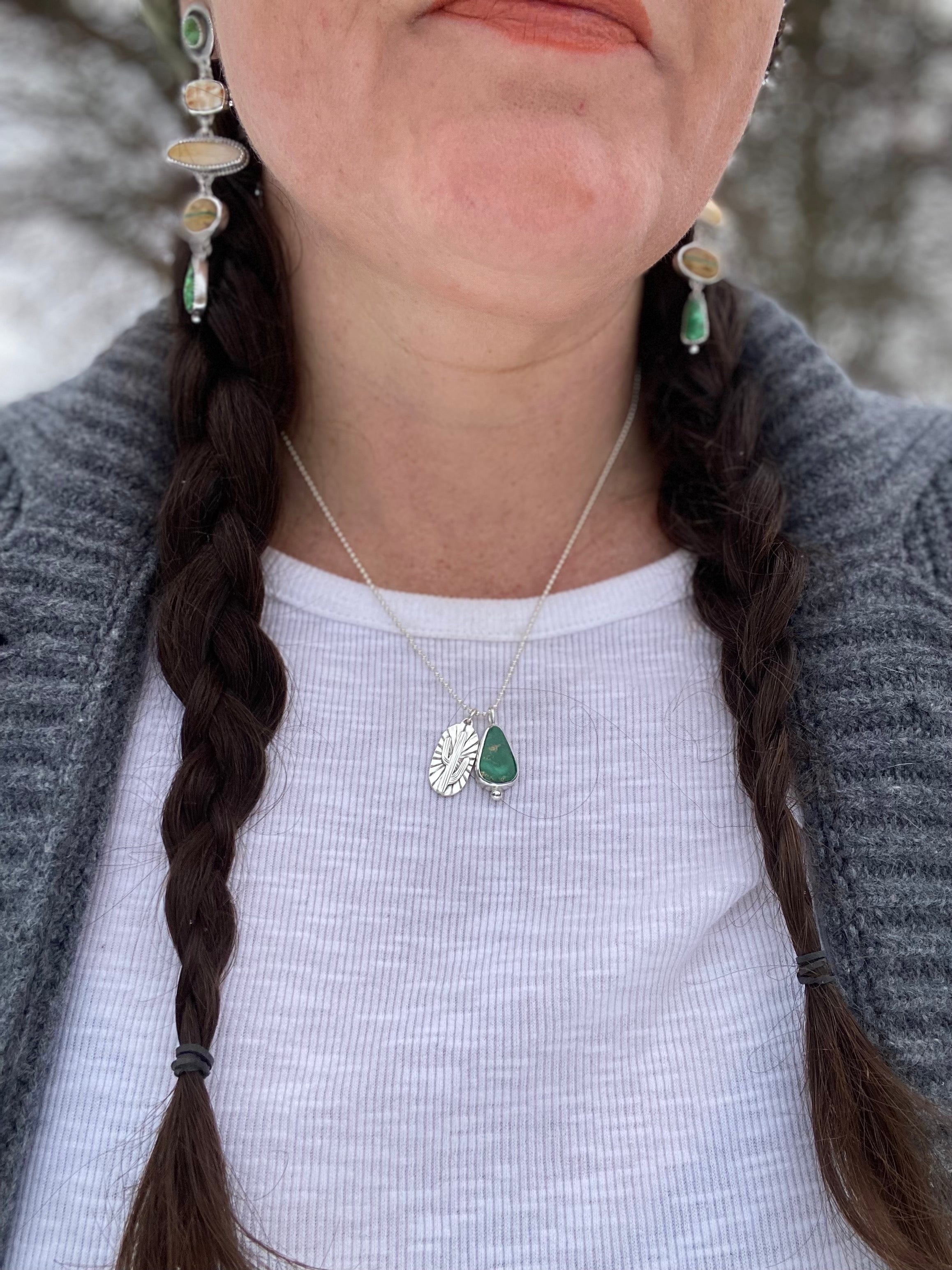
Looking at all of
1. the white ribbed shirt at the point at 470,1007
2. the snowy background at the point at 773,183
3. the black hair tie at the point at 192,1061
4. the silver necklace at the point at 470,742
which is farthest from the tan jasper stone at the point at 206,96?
the snowy background at the point at 773,183

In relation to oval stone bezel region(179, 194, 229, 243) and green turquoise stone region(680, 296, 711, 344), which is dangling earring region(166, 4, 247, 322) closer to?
oval stone bezel region(179, 194, 229, 243)

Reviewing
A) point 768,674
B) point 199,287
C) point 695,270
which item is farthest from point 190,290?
point 768,674

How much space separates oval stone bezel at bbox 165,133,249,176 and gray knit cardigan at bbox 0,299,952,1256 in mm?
243

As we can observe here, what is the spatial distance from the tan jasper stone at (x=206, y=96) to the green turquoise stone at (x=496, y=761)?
816 mm

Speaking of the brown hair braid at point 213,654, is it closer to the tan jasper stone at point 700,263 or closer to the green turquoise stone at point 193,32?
the green turquoise stone at point 193,32

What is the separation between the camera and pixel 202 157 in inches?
57.9

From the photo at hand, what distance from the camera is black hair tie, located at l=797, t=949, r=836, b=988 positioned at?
1156 mm

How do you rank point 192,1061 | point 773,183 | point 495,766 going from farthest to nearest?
point 773,183 < point 495,766 < point 192,1061

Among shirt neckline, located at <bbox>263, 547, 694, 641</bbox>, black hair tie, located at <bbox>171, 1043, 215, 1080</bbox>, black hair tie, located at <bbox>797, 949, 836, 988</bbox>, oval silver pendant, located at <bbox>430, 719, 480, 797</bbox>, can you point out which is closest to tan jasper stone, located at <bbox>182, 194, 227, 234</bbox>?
shirt neckline, located at <bbox>263, 547, 694, 641</bbox>

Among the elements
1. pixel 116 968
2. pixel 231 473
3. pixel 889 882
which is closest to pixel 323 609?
pixel 231 473

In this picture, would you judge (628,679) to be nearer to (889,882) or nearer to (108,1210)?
(889,882)

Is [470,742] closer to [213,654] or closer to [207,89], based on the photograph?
[213,654]


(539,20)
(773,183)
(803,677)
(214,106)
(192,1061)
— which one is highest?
(539,20)

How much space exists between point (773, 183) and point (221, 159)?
11.2 feet
